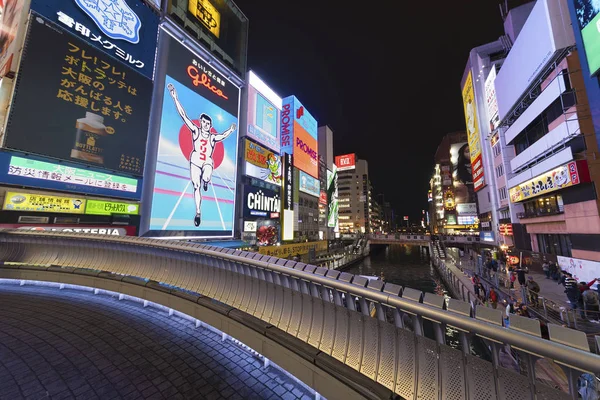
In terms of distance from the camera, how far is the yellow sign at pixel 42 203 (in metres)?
11.8

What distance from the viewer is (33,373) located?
379 cm

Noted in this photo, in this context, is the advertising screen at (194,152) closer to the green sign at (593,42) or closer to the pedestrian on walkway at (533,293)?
the pedestrian on walkway at (533,293)

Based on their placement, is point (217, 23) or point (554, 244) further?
point (217, 23)

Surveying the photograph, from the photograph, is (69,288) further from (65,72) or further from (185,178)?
(185,178)

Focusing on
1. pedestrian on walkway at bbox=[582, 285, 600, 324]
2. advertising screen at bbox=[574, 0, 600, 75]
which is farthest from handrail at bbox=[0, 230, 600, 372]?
advertising screen at bbox=[574, 0, 600, 75]

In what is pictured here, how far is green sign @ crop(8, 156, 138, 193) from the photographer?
39.8 ft

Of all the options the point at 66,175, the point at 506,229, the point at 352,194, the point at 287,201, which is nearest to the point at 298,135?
the point at 287,201

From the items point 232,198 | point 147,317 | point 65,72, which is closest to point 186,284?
point 147,317

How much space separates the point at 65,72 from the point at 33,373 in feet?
56.3

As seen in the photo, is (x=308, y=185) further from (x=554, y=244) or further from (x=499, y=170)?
(x=554, y=244)

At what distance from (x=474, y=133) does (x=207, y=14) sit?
47510 millimetres

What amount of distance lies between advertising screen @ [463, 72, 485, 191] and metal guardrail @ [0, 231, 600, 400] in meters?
48.3

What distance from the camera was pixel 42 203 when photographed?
12727mm

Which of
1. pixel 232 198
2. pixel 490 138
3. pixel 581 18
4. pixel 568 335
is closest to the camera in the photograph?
pixel 568 335
